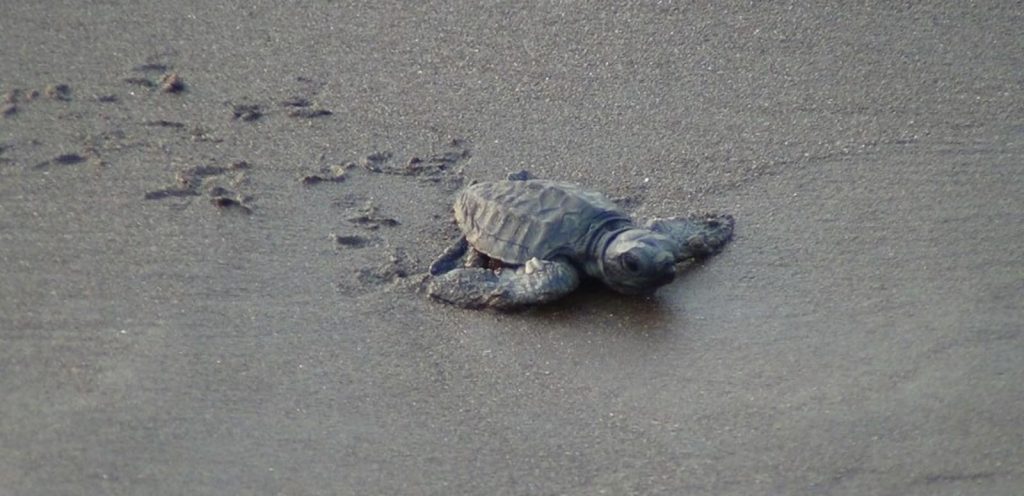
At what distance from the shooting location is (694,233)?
4707 millimetres

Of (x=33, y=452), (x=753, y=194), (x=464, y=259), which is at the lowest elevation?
(x=33, y=452)

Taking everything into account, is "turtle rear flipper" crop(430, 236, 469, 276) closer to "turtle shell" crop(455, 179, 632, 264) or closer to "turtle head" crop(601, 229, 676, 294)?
"turtle shell" crop(455, 179, 632, 264)

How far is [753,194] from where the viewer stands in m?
5.06

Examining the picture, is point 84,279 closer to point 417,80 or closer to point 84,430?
point 84,430

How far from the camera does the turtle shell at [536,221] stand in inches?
180

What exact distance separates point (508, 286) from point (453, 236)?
1.55ft

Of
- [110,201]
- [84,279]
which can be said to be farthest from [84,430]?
[110,201]

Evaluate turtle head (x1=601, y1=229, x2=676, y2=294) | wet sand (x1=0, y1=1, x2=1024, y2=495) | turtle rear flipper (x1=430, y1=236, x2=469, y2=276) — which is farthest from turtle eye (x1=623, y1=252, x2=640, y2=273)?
turtle rear flipper (x1=430, y1=236, x2=469, y2=276)

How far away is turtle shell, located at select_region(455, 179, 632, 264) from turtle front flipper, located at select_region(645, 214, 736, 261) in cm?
14

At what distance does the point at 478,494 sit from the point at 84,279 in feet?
5.83

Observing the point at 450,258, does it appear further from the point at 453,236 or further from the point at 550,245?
the point at 550,245

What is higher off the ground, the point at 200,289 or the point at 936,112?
the point at 936,112

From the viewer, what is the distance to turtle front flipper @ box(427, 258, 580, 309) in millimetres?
4445

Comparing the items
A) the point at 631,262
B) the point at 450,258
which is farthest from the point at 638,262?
the point at 450,258
